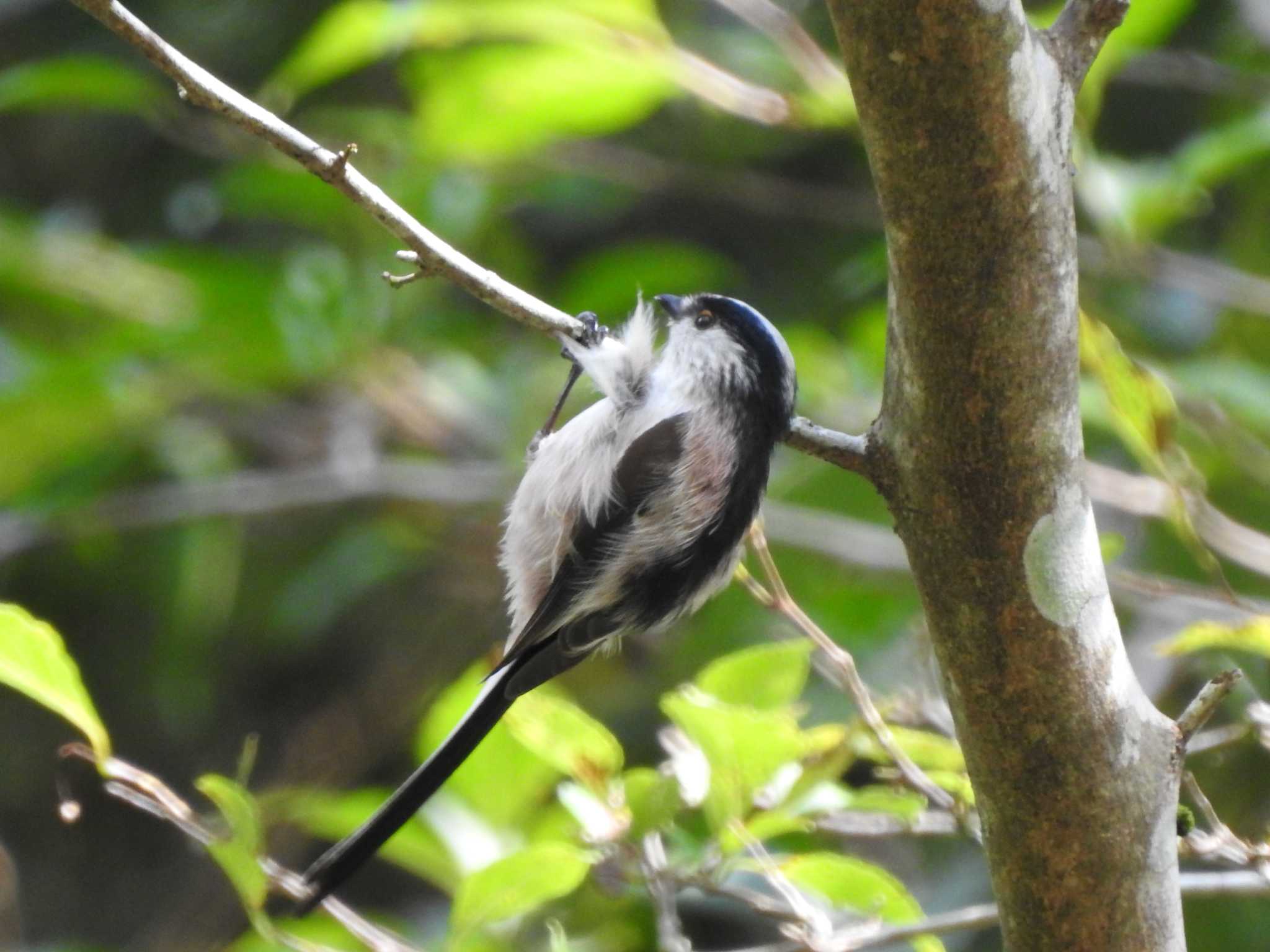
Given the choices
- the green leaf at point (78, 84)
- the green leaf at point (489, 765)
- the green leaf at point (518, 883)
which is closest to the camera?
the green leaf at point (518, 883)

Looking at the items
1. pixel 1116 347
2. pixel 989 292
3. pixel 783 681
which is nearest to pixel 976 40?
pixel 989 292

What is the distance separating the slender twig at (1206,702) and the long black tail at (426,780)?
36.7 inches

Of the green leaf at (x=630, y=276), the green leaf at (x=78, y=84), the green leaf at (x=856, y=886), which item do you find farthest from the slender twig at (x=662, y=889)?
the green leaf at (x=78, y=84)

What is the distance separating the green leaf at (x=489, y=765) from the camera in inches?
84.8

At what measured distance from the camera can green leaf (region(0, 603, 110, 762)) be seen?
1.53 metres

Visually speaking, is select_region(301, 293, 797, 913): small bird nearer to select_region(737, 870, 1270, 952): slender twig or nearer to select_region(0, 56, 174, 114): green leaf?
select_region(737, 870, 1270, 952): slender twig

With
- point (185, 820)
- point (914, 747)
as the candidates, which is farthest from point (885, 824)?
point (185, 820)

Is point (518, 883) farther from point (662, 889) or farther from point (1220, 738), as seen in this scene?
point (1220, 738)

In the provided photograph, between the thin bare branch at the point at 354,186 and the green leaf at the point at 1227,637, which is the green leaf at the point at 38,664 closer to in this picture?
the thin bare branch at the point at 354,186

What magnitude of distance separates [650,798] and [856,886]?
295 millimetres

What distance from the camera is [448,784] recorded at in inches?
90.0

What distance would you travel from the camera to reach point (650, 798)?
1.85 meters

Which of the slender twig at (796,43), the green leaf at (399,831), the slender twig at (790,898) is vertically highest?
the slender twig at (796,43)

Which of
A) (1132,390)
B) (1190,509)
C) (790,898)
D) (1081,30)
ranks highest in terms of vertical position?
(1081,30)
